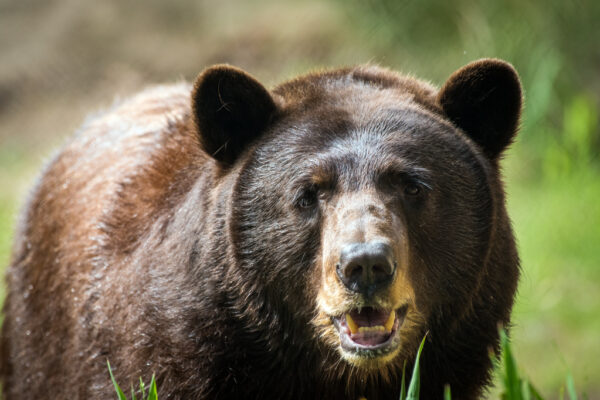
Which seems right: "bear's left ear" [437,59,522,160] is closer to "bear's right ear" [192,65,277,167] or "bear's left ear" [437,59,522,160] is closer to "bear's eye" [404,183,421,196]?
"bear's eye" [404,183,421,196]

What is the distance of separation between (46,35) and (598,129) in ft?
29.3

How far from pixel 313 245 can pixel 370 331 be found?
53cm

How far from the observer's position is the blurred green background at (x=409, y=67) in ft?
33.5

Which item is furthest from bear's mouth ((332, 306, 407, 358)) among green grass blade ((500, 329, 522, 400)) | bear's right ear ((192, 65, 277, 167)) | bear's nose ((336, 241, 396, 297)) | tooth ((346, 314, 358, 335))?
bear's right ear ((192, 65, 277, 167))

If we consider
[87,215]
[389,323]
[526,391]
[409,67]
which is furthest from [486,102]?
[409,67]

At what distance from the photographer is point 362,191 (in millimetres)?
4254

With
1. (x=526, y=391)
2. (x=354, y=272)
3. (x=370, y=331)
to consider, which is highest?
(x=354, y=272)

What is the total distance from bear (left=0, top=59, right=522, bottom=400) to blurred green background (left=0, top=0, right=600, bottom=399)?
133 cm

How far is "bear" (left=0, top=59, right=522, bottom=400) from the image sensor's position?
4.35m

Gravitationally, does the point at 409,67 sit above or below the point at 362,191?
above

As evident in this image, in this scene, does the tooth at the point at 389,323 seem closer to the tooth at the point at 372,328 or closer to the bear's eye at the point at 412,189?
the tooth at the point at 372,328

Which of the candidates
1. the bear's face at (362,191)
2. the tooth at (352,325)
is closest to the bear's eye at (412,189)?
the bear's face at (362,191)

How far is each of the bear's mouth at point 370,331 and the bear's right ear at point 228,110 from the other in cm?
114

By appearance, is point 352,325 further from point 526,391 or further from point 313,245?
point 526,391
